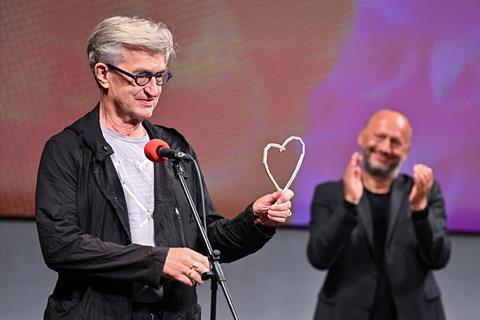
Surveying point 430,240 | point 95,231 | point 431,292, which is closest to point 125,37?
point 95,231

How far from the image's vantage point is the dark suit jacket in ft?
11.2

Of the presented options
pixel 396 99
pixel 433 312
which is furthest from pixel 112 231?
pixel 396 99

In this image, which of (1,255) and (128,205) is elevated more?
(128,205)

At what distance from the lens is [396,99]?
442 centimetres

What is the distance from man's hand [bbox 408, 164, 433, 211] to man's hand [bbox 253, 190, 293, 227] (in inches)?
50.6

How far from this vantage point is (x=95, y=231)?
218 cm

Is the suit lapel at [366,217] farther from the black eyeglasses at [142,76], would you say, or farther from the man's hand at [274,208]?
the black eyeglasses at [142,76]

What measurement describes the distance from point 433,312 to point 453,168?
3.68ft

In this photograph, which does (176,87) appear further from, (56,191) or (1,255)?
(56,191)

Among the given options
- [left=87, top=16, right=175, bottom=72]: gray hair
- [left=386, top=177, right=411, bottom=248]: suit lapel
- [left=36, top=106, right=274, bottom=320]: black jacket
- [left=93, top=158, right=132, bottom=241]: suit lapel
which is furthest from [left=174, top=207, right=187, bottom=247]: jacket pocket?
[left=386, top=177, right=411, bottom=248]: suit lapel

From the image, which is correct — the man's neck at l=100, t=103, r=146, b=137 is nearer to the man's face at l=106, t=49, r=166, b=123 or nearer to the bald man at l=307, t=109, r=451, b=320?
the man's face at l=106, t=49, r=166, b=123

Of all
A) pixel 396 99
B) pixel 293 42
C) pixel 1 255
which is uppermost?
pixel 293 42

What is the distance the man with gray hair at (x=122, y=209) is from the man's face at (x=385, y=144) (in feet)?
4.50

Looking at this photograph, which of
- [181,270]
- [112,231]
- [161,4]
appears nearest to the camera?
[181,270]
